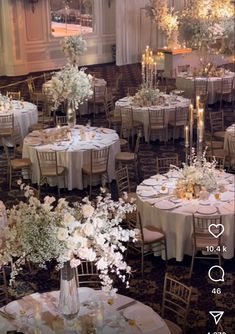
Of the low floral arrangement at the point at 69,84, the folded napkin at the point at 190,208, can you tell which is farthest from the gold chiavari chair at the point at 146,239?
the low floral arrangement at the point at 69,84

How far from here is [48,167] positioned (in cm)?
972

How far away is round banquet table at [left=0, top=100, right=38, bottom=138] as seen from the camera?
1225 centimetres

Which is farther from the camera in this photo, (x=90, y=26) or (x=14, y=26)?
(x=90, y=26)

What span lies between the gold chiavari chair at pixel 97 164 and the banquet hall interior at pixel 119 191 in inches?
1.0

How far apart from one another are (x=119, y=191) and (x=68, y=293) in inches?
157

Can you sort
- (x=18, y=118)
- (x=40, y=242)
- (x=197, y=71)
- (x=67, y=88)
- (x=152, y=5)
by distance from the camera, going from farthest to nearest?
(x=152, y=5) < (x=197, y=71) < (x=18, y=118) < (x=67, y=88) < (x=40, y=242)

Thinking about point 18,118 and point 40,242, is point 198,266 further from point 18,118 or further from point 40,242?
point 18,118

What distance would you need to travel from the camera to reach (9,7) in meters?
19.3

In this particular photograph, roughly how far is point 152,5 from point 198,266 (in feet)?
49.0

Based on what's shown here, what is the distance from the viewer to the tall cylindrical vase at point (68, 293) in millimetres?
4633

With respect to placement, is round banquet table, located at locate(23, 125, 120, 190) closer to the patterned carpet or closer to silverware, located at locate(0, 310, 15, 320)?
the patterned carpet

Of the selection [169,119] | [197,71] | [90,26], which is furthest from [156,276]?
[90,26]

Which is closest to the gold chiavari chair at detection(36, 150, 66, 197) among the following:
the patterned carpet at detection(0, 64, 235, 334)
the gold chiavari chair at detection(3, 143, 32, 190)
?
the gold chiavari chair at detection(3, 143, 32, 190)

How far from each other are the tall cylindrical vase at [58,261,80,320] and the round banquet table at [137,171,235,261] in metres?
2.63
